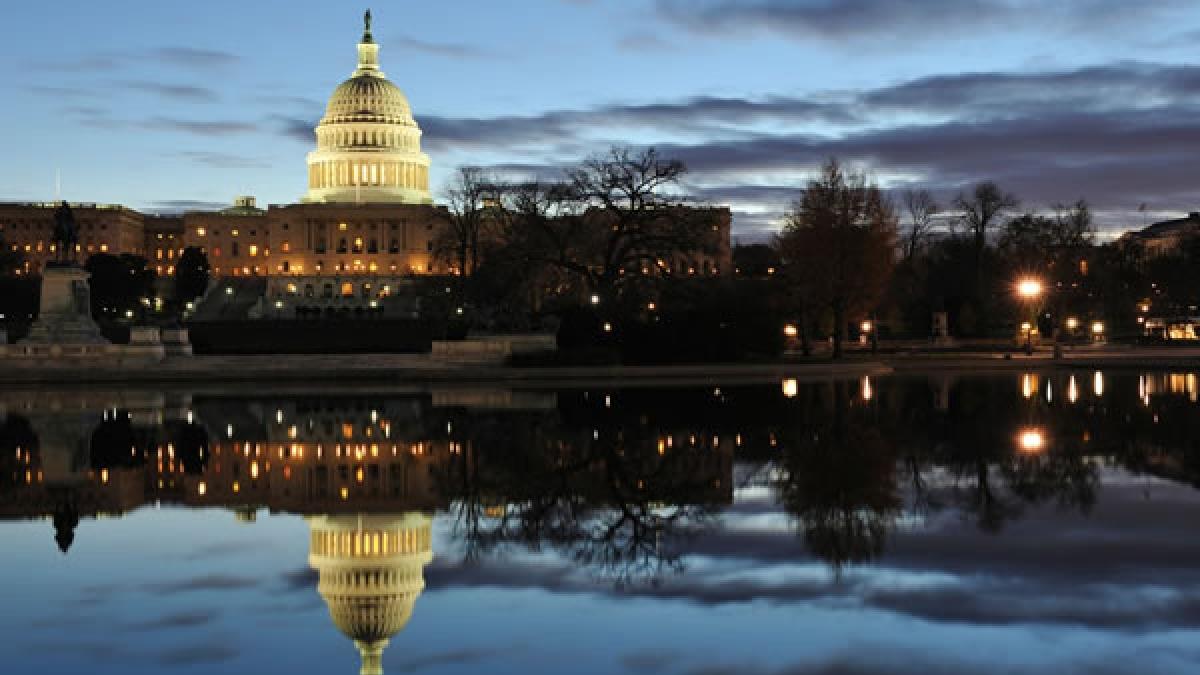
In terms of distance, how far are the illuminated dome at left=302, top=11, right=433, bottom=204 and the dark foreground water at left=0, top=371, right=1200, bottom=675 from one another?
117 metres

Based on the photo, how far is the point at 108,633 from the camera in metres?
11.5

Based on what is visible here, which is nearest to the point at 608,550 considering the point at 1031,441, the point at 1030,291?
the point at 1031,441

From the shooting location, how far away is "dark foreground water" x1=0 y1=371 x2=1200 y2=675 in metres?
10.9

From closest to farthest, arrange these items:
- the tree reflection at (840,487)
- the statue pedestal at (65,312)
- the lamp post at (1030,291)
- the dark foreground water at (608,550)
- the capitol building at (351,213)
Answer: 1. the dark foreground water at (608,550)
2. the tree reflection at (840,487)
3. the statue pedestal at (65,312)
4. the lamp post at (1030,291)
5. the capitol building at (351,213)

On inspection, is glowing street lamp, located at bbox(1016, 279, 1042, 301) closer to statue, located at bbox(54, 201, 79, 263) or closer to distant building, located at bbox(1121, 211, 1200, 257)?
statue, located at bbox(54, 201, 79, 263)

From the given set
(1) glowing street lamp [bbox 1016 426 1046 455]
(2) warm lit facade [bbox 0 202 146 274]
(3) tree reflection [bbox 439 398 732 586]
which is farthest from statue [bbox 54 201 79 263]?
(2) warm lit facade [bbox 0 202 146 274]

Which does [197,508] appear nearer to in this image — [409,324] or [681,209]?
[681,209]

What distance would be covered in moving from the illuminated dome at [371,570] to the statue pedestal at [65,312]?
141ft

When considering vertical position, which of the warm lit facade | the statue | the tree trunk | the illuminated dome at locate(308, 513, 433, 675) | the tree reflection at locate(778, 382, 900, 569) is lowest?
the illuminated dome at locate(308, 513, 433, 675)

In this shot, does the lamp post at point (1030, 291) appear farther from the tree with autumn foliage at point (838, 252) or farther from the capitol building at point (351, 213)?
the capitol building at point (351, 213)

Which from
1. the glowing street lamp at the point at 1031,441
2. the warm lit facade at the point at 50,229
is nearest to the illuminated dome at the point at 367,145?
the warm lit facade at the point at 50,229

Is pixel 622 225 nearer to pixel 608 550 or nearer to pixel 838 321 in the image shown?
pixel 838 321

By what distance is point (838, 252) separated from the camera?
58594mm

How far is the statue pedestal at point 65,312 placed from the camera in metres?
56.3
